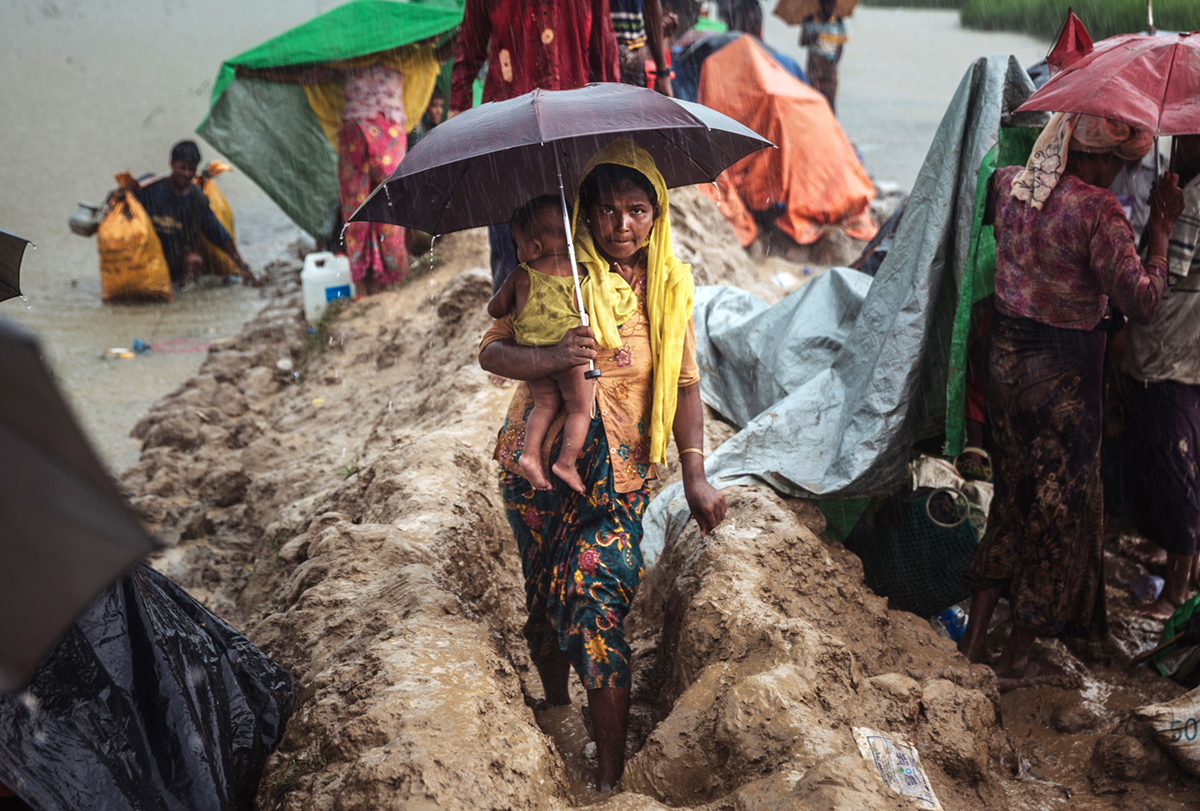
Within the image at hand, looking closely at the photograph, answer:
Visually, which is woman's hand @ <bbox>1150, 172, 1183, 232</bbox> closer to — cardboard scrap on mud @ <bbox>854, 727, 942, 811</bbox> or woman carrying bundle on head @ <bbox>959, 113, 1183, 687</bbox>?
woman carrying bundle on head @ <bbox>959, 113, 1183, 687</bbox>

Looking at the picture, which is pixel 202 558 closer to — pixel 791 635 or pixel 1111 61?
pixel 791 635

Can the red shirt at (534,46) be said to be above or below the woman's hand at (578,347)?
above

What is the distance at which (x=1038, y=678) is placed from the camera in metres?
3.34

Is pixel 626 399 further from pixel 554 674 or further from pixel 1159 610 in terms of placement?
pixel 1159 610

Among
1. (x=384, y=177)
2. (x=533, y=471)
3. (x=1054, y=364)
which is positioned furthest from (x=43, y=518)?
(x=384, y=177)

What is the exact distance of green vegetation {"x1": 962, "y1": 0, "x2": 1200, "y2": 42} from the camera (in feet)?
40.7

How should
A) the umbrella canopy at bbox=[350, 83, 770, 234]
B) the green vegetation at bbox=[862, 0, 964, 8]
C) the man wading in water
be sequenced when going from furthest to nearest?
1. the green vegetation at bbox=[862, 0, 964, 8]
2. the man wading in water
3. the umbrella canopy at bbox=[350, 83, 770, 234]

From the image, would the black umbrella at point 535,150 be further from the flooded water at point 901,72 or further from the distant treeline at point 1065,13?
the flooded water at point 901,72

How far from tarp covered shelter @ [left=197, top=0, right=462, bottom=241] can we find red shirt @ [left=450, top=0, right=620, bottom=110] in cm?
311

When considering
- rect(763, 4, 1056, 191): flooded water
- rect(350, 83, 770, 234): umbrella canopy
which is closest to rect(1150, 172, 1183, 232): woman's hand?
rect(350, 83, 770, 234): umbrella canopy

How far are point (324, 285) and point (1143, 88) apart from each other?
6028mm

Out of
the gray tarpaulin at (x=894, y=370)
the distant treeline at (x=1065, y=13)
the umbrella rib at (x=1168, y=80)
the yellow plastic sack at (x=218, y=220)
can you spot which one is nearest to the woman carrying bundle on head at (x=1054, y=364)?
the umbrella rib at (x=1168, y=80)

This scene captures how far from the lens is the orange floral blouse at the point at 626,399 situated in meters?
2.44

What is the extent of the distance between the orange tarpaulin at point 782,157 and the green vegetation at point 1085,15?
2.24m
